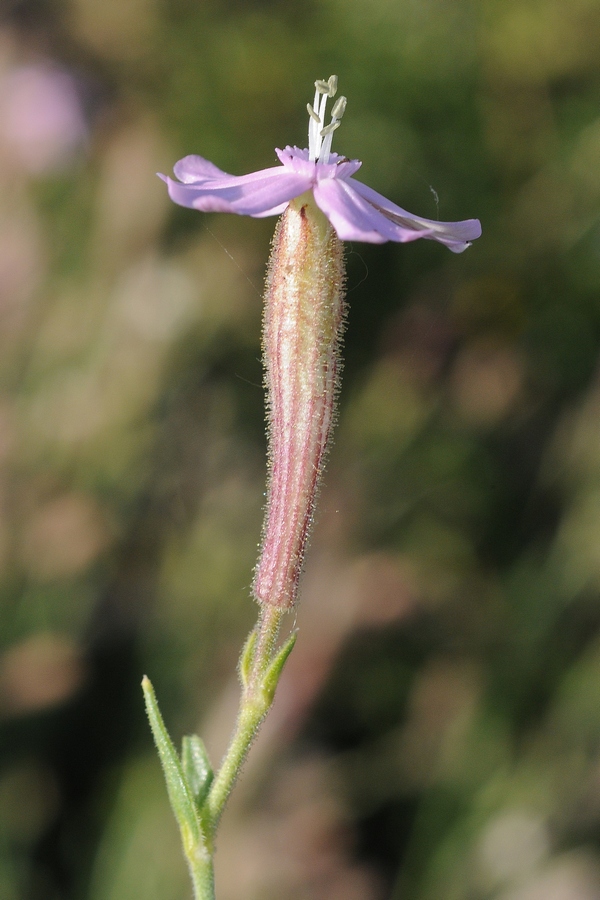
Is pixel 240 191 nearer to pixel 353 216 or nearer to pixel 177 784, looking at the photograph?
pixel 353 216

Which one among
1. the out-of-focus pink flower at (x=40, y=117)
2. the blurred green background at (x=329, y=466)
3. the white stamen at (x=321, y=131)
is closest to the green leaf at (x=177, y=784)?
the white stamen at (x=321, y=131)

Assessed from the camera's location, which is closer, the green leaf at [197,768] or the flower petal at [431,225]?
the flower petal at [431,225]

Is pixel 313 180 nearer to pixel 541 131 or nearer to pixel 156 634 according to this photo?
pixel 156 634

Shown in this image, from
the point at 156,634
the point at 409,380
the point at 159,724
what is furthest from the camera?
the point at 409,380

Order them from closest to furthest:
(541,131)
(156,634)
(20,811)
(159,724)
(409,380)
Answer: (159,724) → (20,811) → (156,634) → (409,380) → (541,131)

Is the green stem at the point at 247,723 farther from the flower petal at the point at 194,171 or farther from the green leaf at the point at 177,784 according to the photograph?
the flower petal at the point at 194,171

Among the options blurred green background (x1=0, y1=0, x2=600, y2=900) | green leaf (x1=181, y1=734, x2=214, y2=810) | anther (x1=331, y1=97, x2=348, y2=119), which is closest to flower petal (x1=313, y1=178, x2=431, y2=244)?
anther (x1=331, y1=97, x2=348, y2=119)

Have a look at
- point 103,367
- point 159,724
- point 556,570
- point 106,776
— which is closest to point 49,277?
point 103,367
